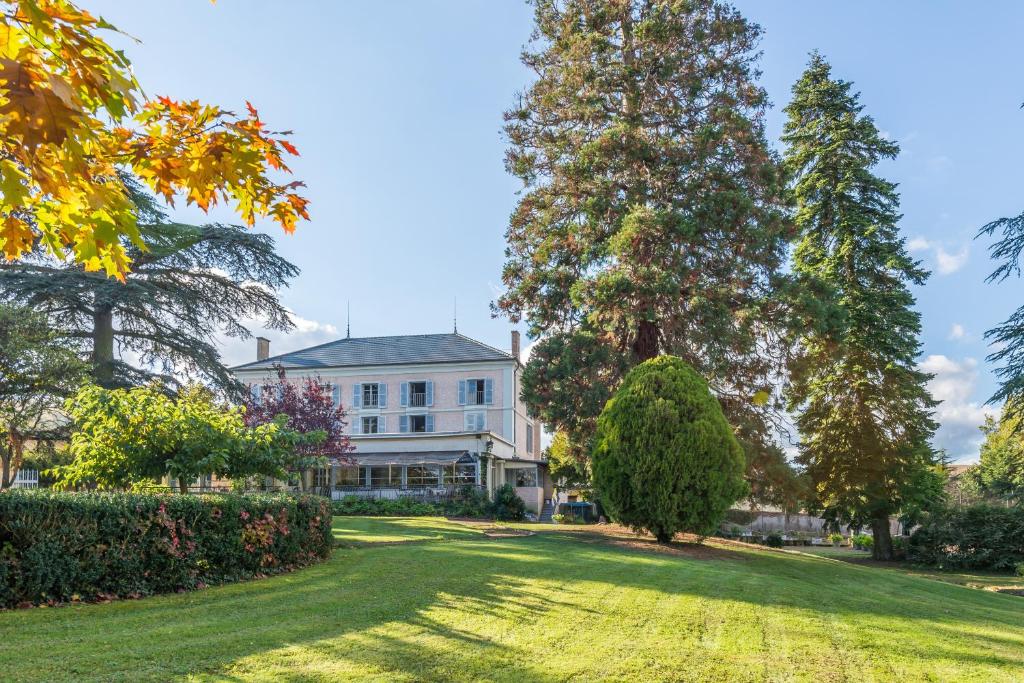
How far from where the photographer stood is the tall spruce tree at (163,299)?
67.2 ft

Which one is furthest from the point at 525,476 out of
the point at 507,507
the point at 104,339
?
the point at 104,339

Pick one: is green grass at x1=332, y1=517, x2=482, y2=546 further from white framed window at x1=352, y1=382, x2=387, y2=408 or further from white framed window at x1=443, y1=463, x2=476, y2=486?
white framed window at x1=352, y1=382, x2=387, y2=408

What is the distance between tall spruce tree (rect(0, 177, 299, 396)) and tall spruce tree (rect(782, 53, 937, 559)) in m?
17.6

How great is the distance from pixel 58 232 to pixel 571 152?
57.1 feet

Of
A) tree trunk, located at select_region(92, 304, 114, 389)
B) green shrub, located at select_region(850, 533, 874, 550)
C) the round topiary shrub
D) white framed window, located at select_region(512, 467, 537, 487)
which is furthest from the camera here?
white framed window, located at select_region(512, 467, 537, 487)

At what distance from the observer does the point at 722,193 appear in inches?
734

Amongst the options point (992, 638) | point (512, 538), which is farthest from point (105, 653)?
point (512, 538)

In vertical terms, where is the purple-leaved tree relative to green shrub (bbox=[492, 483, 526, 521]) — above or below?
above

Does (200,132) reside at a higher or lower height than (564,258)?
lower

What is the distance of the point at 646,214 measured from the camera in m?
18.2

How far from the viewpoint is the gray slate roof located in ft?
141

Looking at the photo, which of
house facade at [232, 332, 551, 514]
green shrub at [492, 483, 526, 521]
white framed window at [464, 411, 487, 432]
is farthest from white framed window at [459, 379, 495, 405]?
green shrub at [492, 483, 526, 521]

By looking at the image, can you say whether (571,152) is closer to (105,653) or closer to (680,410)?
(680,410)

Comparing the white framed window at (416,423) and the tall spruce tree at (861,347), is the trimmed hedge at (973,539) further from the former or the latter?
the white framed window at (416,423)
